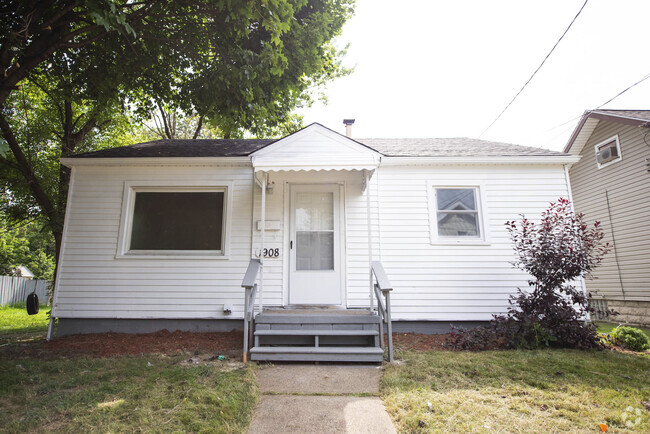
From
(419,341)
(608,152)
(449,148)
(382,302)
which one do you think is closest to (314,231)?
(382,302)

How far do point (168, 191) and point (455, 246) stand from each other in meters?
5.63

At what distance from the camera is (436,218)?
6.50 meters

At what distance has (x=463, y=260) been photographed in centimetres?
634

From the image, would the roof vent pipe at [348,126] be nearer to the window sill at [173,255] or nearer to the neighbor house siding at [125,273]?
the neighbor house siding at [125,273]

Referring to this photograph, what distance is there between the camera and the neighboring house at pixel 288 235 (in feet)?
20.1

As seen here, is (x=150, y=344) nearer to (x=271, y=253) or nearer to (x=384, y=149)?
(x=271, y=253)

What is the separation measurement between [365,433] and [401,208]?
14.6ft

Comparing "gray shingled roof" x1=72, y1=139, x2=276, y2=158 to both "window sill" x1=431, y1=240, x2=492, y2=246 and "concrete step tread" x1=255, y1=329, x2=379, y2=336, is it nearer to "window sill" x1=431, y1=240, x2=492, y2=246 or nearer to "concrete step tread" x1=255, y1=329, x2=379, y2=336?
"concrete step tread" x1=255, y1=329, x2=379, y2=336

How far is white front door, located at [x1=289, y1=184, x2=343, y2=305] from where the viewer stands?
6152 mm

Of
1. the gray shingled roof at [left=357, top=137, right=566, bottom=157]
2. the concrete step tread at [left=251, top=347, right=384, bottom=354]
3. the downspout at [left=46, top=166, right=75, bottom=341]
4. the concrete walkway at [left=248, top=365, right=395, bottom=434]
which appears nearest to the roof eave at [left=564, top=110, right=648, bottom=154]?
the gray shingled roof at [left=357, top=137, right=566, bottom=157]

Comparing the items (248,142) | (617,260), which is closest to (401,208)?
(248,142)

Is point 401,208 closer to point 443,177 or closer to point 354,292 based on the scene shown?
point 443,177

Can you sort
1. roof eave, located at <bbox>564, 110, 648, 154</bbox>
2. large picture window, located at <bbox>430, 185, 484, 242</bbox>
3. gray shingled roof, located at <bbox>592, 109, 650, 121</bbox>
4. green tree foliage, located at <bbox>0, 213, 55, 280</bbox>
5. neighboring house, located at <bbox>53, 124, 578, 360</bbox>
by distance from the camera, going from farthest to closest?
1. green tree foliage, located at <bbox>0, 213, 55, 280</bbox>
2. gray shingled roof, located at <bbox>592, 109, 650, 121</bbox>
3. roof eave, located at <bbox>564, 110, 648, 154</bbox>
4. large picture window, located at <bbox>430, 185, 484, 242</bbox>
5. neighboring house, located at <bbox>53, 124, 578, 360</bbox>

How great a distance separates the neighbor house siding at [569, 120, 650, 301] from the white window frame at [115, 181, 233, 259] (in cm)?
945
